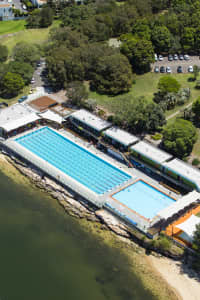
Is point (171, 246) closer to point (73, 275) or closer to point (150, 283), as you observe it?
point (150, 283)

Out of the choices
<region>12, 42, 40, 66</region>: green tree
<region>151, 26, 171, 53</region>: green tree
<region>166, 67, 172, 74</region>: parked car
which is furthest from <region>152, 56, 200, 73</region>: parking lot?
<region>12, 42, 40, 66</region>: green tree

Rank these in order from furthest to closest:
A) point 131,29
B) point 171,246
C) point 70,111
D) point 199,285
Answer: point 131,29 → point 70,111 → point 171,246 → point 199,285

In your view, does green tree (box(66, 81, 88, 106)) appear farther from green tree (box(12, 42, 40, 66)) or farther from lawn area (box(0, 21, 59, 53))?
lawn area (box(0, 21, 59, 53))

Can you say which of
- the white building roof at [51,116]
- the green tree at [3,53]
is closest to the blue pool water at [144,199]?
the white building roof at [51,116]

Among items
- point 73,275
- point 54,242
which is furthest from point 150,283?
point 54,242

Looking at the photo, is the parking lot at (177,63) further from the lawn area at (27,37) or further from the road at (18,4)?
the road at (18,4)
